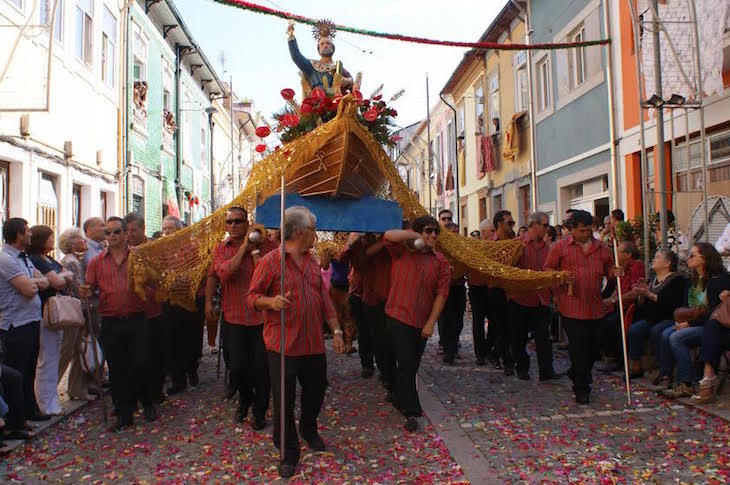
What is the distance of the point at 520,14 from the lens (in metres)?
17.8

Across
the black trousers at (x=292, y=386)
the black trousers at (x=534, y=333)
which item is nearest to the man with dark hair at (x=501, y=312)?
the black trousers at (x=534, y=333)

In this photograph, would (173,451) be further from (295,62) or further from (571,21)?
(571,21)

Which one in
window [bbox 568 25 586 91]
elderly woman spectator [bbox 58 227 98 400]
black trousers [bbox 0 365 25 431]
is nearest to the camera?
black trousers [bbox 0 365 25 431]

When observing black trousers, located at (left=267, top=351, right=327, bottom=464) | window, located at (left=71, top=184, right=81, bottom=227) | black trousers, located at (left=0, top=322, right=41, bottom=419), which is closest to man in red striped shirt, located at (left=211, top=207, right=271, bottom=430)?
black trousers, located at (left=267, top=351, right=327, bottom=464)

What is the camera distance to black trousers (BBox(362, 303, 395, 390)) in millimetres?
6672

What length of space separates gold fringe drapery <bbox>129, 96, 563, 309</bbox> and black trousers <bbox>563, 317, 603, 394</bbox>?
507mm

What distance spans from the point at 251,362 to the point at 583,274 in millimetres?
3191

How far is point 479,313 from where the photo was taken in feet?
27.6

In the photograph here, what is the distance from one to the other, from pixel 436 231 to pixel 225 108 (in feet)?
96.8

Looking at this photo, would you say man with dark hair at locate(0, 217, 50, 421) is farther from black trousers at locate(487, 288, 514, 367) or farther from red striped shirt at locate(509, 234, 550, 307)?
black trousers at locate(487, 288, 514, 367)

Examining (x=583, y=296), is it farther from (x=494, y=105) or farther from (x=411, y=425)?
(x=494, y=105)

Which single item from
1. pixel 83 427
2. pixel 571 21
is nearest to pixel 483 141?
pixel 571 21

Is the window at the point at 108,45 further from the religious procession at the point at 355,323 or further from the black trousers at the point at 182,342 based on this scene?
the black trousers at the point at 182,342

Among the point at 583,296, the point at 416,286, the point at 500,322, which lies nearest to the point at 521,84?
the point at 500,322
